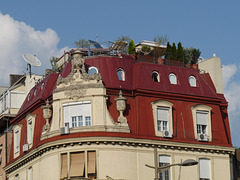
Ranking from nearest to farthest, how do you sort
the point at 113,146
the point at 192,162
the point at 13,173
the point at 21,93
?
the point at 192,162 → the point at 113,146 → the point at 13,173 → the point at 21,93

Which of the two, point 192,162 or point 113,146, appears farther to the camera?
point 113,146

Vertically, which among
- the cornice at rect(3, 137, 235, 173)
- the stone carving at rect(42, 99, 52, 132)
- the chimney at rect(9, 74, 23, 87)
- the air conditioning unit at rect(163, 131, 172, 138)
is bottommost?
the cornice at rect(3, 137, 235, 173)

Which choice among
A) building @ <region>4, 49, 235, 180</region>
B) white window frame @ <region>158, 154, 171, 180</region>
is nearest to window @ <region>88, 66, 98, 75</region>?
building @ <region>4, 49, 235, 180</region>

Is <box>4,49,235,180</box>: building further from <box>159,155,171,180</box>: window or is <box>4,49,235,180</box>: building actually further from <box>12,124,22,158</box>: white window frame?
<box>12,124,22,158</box>: white window frame

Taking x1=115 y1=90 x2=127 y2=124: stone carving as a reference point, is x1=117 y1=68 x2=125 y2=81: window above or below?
above

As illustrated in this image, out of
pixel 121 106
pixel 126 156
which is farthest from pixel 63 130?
pixel 126 156

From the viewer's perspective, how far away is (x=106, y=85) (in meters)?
61.2

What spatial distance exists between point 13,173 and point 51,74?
10.9 metres

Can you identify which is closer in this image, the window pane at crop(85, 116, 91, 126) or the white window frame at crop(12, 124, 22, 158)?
the window pane at crop(85, 116, 91, 126)

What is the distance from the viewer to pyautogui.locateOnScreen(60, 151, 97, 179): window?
192 feet

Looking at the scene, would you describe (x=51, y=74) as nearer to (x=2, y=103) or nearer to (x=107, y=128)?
(x=107, y=128)

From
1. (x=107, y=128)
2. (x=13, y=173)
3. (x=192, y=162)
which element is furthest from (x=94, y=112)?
(x=192, y=162)

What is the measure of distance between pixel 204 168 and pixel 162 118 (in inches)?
231

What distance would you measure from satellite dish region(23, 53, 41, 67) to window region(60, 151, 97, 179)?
16484 mm
